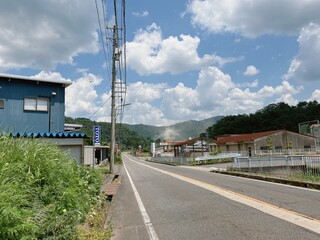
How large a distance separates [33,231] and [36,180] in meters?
1.50

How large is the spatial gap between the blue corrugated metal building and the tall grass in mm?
14228

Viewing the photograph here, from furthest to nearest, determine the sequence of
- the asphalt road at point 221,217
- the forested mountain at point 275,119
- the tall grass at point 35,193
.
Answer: the forested mountain at point 275,119 < the asphalt road at point 221,217 < the tall grass at point 35,193

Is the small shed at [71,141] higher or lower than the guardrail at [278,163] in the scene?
higher

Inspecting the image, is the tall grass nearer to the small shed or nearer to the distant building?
the small shed

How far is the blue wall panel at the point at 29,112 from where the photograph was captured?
64.8ft

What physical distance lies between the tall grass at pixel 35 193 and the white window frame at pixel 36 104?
14813 millimetres

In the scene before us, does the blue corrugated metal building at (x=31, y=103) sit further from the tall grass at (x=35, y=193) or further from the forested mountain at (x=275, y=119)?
the forested mountain at (x=275, y=119)

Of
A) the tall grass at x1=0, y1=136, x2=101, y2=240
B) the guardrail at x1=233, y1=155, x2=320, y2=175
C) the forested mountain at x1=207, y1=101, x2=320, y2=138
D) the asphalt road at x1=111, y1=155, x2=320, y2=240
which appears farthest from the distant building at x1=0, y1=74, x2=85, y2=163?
the forested mountain at x1=207, y1=101, x2=320, y2=138

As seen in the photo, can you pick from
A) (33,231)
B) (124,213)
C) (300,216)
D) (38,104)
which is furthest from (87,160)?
(33,231)

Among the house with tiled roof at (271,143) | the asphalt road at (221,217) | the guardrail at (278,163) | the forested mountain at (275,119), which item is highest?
the forested mountain at (275,119)

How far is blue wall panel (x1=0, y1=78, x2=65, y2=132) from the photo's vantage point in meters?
19.8

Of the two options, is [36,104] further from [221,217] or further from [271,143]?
[271,143]

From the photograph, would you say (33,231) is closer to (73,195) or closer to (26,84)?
(73,195)

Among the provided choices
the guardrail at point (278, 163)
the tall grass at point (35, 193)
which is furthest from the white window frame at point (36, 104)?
the guardrail at point (278, 163)
